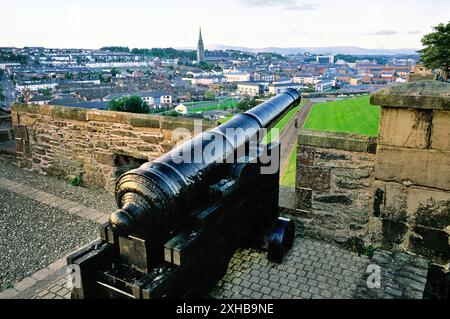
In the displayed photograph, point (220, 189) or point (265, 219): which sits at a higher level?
point (220, 189)

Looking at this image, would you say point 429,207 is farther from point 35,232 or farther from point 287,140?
point 287,140

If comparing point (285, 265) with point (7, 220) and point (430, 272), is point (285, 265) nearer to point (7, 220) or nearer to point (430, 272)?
point (430, 272)

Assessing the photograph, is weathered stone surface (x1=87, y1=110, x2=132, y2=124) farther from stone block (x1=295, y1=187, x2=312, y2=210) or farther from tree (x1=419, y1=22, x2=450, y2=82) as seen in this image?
tree (x1=419, y1=22, x2=450, y2=82)

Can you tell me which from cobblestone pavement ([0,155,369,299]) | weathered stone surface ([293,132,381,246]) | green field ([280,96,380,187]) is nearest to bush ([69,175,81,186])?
cobblestone pavement ([0,155,369,299])

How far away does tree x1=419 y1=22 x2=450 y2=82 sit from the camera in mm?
41159

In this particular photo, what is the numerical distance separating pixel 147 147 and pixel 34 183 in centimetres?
223

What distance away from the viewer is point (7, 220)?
511 cm

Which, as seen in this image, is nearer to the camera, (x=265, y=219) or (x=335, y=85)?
(x=265, y=219)

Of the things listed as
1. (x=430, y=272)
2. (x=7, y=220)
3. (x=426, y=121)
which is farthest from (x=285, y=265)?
(x=7, y=220)

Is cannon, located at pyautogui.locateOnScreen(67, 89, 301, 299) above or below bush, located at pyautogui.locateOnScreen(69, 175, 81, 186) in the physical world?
above

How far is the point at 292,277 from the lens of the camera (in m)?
3.72

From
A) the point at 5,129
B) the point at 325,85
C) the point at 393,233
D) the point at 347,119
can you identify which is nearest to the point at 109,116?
the point at 5,129

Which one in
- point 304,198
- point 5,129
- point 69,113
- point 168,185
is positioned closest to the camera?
point 168,185

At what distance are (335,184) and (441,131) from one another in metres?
1.23
